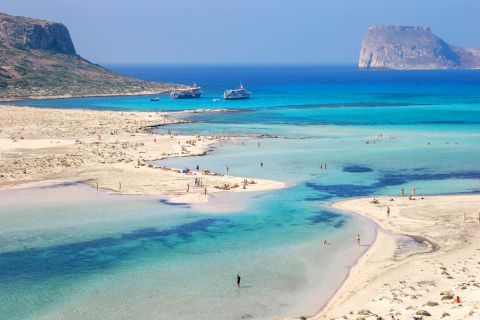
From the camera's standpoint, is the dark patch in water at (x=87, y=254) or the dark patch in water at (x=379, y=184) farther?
the dark patch in water at (x=379, y=184)

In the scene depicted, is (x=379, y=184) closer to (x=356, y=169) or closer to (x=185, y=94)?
(x=356, y=169)

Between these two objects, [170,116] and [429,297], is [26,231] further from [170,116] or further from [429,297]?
[170,116]

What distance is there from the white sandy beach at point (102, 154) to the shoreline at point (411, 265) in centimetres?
1309

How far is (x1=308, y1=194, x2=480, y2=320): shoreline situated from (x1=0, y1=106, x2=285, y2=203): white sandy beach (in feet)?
43.0

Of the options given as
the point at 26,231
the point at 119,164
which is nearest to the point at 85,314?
the point at 26,231

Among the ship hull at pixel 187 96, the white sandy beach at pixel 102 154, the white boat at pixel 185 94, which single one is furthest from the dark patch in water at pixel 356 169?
the white boat at pixel 185 94

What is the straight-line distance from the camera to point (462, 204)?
48.6 meters

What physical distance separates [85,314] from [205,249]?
10.7 metres

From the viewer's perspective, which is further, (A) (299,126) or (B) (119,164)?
(A) (299,126)

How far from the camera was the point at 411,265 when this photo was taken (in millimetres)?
35062

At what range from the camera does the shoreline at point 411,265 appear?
28031 millimetres

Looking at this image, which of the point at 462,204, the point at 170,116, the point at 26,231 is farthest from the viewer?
the point at 170,116

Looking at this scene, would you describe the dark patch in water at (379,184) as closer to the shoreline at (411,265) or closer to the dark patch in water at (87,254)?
the shoreline at (411,265)

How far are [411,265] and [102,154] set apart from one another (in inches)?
1712
